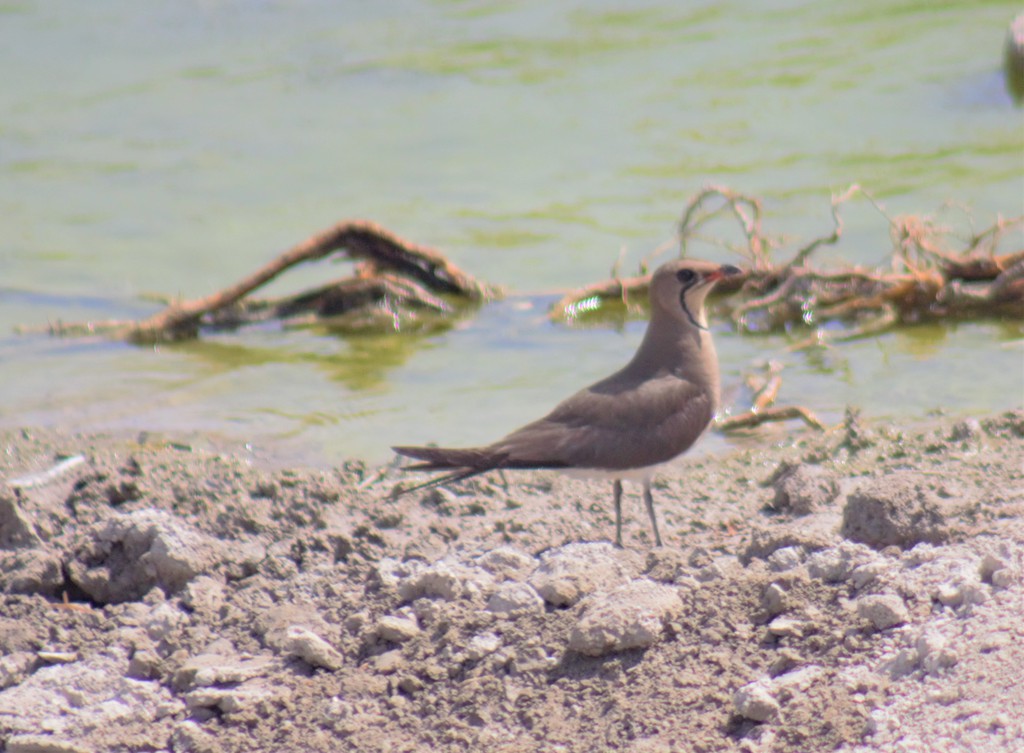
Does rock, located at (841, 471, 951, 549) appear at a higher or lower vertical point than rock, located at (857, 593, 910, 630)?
higher

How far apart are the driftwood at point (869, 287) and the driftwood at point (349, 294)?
2.46 ft

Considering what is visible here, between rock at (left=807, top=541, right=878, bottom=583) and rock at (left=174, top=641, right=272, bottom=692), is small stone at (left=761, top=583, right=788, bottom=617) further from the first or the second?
rock at (left=174, top=641, right=272, bottom=692)

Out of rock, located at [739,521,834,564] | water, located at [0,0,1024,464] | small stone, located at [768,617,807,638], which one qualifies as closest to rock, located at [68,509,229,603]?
rock, located at [739,521,834,564]

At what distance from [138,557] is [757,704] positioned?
2.00m

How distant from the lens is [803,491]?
477 centimetres

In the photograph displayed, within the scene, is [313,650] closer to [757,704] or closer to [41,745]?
[41,745]

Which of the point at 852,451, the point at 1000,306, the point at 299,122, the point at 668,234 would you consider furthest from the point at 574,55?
the point at 852,451

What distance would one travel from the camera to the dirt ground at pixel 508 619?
11.2 ft

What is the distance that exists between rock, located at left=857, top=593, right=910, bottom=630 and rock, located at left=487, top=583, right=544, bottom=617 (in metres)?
0.84

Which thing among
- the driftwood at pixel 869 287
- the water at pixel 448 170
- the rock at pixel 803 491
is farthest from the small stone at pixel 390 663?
the driftwood at pixel 869 287

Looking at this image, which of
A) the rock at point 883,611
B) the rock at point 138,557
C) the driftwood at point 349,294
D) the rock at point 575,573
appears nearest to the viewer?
the rock at point 883,611

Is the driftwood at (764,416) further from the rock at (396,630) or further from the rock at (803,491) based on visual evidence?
the rock at (396,630)

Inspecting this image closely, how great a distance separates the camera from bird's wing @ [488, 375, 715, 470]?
15.7ft

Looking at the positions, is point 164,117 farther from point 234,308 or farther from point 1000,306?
point 1000,306
